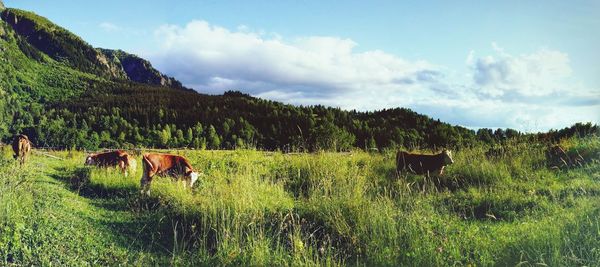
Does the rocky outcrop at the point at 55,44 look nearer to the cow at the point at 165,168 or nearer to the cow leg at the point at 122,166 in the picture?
the cow leg at the point at 122,166

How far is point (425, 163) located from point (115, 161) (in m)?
8.29

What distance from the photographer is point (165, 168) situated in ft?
33.2

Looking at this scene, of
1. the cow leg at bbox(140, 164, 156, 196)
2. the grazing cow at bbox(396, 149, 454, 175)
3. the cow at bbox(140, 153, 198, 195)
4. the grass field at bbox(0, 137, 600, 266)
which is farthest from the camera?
the grazing cow at bbox(396, 149, 454, 175)

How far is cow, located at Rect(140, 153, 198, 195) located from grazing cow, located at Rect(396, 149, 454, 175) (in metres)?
5.03

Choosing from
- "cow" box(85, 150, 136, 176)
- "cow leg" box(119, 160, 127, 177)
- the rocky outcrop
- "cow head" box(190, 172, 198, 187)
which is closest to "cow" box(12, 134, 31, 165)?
"cow" box(85, 150, 136, 176)

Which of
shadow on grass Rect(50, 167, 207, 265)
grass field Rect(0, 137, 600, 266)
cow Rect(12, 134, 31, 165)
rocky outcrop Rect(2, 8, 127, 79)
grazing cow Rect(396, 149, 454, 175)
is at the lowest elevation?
shadow on grass Rect(50, 167, 207, 265)

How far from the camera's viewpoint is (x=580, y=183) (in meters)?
8.82

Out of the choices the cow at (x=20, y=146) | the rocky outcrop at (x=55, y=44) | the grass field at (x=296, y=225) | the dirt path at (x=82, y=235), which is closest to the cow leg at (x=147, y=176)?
the grass field at (x=296, y=225)

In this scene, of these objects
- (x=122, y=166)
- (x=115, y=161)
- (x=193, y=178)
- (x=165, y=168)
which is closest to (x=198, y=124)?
(x=115, y=161)

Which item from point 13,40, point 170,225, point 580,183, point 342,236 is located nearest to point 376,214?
point 342,236

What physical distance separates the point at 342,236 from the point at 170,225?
2.69m

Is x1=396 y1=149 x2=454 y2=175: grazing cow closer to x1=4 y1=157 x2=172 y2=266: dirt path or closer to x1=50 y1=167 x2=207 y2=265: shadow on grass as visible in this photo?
x1=50 y1=167 x2=207 y2=265: shadow on grass

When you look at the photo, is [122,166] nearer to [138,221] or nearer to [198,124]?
[138,221]

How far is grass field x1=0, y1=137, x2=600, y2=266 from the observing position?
5141mm
